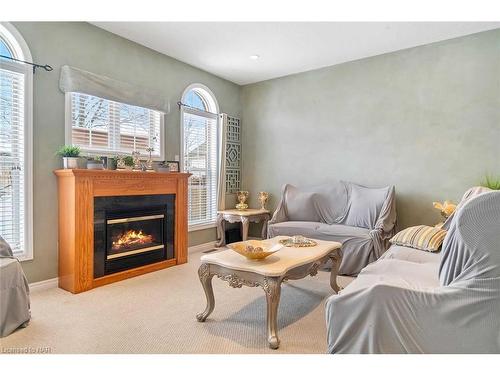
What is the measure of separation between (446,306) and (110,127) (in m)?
3.59

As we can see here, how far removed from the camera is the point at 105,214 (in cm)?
326

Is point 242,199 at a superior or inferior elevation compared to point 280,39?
inferior

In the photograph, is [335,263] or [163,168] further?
[163,168]

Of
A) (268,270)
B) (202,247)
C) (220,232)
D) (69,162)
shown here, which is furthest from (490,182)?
(69,162)

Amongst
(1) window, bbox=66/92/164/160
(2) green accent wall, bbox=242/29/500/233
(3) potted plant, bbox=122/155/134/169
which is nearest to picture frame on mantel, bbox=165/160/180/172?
(1) window, bbox=66/92/164/160

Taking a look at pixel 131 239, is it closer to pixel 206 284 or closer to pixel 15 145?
pixel 15 145

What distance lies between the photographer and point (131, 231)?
360cm

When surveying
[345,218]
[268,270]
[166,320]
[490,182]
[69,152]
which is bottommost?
[166,320]

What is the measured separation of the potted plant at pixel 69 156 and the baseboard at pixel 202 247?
6.98ft

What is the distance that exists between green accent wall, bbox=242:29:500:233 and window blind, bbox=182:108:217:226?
0.86 metres

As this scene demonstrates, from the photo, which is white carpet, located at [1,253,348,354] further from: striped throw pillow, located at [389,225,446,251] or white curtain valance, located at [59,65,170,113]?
white curtain valance, located at [59,65,170,113]

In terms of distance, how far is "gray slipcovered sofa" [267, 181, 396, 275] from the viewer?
3602 mm

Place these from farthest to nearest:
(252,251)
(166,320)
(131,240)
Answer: (131,240), (166,320), (252,251)
